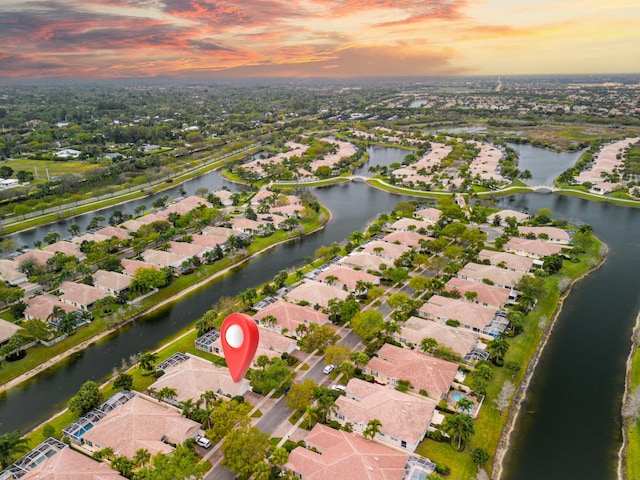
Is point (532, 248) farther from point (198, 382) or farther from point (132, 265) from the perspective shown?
point (132, 265)

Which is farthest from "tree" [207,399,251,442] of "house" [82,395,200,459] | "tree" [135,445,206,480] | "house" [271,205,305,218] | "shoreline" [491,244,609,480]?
"house" [271,205,305,218]

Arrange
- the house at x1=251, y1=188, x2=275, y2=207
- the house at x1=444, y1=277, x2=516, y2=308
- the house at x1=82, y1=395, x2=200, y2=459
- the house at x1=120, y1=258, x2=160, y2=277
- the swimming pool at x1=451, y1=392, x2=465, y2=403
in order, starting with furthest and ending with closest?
the house at x1=251, y1=188, x2=275, y2=207 → the house at x1=120, y1=258, x2=160, y2=277 → the house at x1=444, y1=277, x2=516, y2=308 → the swimming pool at x1=451, y1=392, x2=465, y2=403 → the house at x1=82, y1=395, x2=200, y2=459

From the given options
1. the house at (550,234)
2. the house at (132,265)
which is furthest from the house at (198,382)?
the house at (550,234)

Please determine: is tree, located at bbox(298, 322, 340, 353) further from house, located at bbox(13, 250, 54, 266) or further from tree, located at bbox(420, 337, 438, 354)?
house, located at bbox(13, 250, 54, 266)

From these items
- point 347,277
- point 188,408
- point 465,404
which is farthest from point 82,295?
point 465,404

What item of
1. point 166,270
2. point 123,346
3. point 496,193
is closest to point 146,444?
point 123,346

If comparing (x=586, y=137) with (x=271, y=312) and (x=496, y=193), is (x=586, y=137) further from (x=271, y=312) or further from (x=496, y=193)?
(x=271, y=312)
